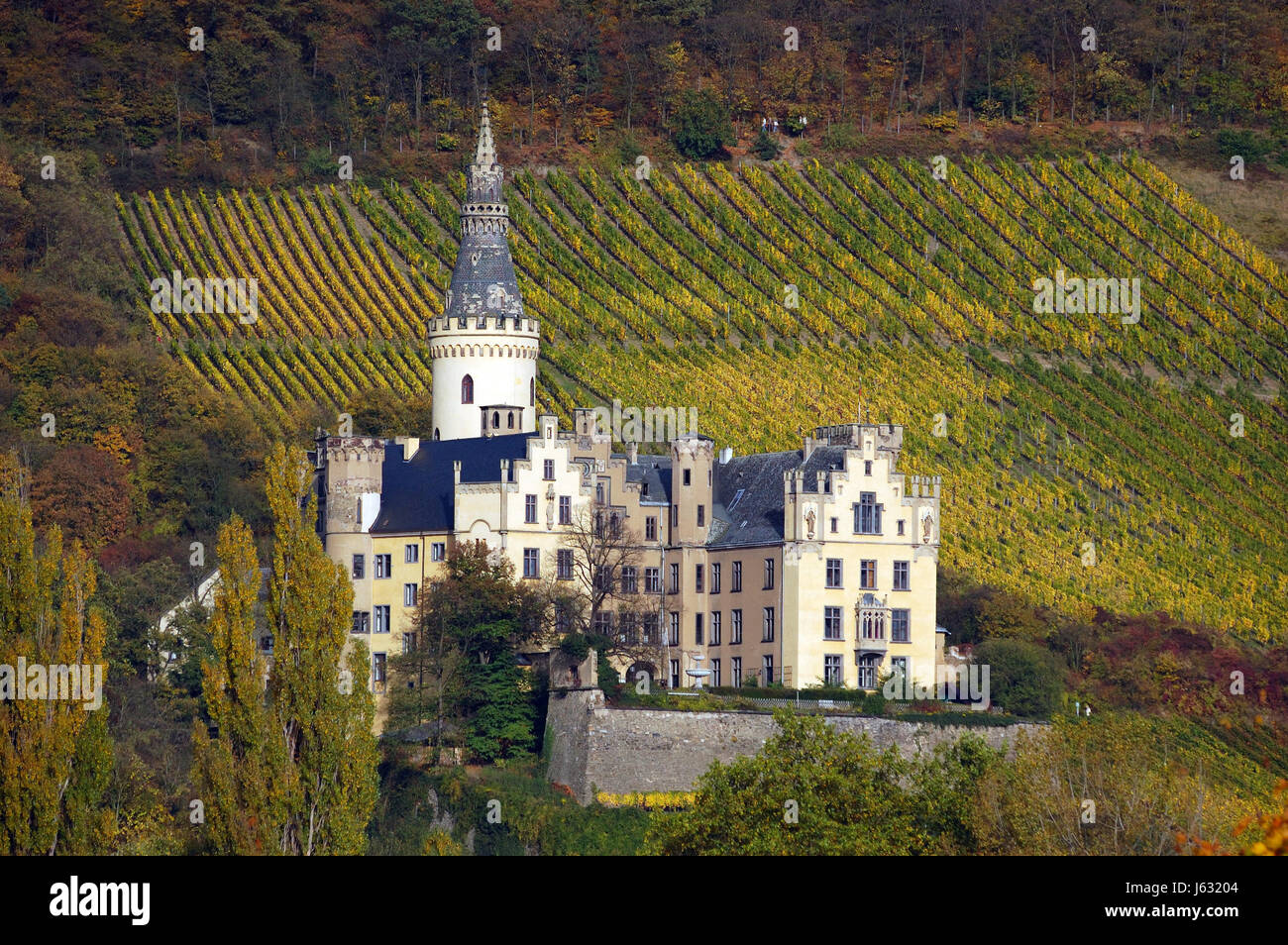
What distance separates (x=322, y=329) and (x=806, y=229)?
92.4 ft

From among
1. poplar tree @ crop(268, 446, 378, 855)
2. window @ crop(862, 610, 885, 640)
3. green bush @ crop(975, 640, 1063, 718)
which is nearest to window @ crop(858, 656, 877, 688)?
window @ crop(862, 610, 885, 640)

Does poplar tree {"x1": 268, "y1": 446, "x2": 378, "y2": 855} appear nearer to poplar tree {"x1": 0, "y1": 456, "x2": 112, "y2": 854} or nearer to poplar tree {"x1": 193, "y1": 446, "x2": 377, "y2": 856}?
poplar tree {"x1": 193, "y1": 446, "x2": 377, "y2": 856}

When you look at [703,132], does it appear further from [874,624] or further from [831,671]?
[831,671]

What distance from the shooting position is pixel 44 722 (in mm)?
52812

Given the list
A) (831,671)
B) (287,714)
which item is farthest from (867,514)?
(287,714)

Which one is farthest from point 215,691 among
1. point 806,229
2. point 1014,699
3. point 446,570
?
point 806,229

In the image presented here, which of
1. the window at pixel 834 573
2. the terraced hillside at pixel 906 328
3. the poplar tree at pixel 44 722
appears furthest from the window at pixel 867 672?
the poplar tree at pixel 44 722

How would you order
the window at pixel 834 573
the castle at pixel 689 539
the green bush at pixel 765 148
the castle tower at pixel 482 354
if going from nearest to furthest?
the castle at pixel 689 539, the window at pixel 834 573, the castle tower at pixel 482 354, the green bush at pixel 765 148

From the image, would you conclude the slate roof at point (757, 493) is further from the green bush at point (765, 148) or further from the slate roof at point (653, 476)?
the green bush at point (765, 148)

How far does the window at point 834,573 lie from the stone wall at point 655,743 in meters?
6.43

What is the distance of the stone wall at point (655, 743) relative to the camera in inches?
2729

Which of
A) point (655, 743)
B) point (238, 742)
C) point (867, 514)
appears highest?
point (867, 514)

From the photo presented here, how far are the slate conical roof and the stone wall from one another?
21.9 meters

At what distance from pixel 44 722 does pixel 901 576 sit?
104 ft
